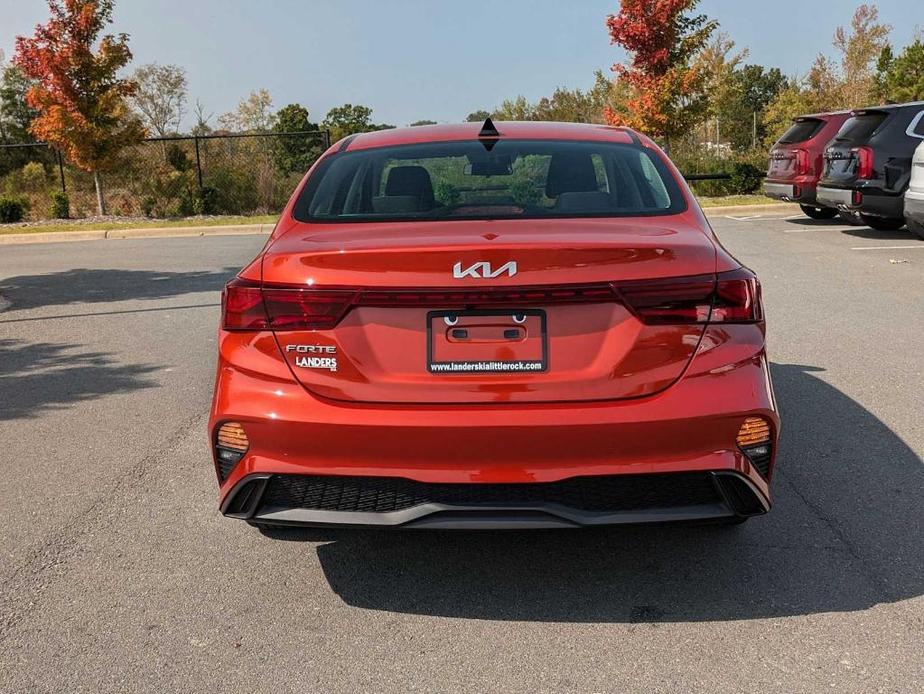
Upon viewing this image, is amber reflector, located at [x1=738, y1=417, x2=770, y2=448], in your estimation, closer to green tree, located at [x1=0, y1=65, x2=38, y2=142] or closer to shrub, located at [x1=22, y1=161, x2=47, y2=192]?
shrub, located at [x1=22, y1=161, x2=47, y2=192]

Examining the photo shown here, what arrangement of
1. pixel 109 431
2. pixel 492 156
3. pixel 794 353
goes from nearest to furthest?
1. pixel 492 156
2. pixel 109 431
3. pixel 794 353

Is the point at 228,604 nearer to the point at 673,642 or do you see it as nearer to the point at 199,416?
the point at 673,642

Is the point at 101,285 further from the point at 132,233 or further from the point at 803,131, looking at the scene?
the point at 803,131

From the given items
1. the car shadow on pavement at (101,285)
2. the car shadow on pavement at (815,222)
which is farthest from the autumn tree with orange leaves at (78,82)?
the car shadow on pavement at (815,222)

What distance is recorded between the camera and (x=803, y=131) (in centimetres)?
1642

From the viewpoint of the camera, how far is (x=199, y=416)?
5.80 m

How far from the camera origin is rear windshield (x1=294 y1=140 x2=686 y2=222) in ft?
12.3

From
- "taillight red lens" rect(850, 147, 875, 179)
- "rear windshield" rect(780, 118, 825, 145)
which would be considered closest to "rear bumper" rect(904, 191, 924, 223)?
"taillight red lens" rect(850, 147, 875, 179)

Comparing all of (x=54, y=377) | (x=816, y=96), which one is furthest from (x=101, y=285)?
(x=816, y=96)

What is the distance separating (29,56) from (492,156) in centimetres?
1980

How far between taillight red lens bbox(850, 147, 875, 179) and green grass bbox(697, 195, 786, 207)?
22.9 feet

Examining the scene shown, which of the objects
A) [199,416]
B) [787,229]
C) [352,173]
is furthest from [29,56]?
[352,173]

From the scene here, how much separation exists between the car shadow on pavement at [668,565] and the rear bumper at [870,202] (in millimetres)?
10195

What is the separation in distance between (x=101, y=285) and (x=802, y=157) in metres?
11.3
